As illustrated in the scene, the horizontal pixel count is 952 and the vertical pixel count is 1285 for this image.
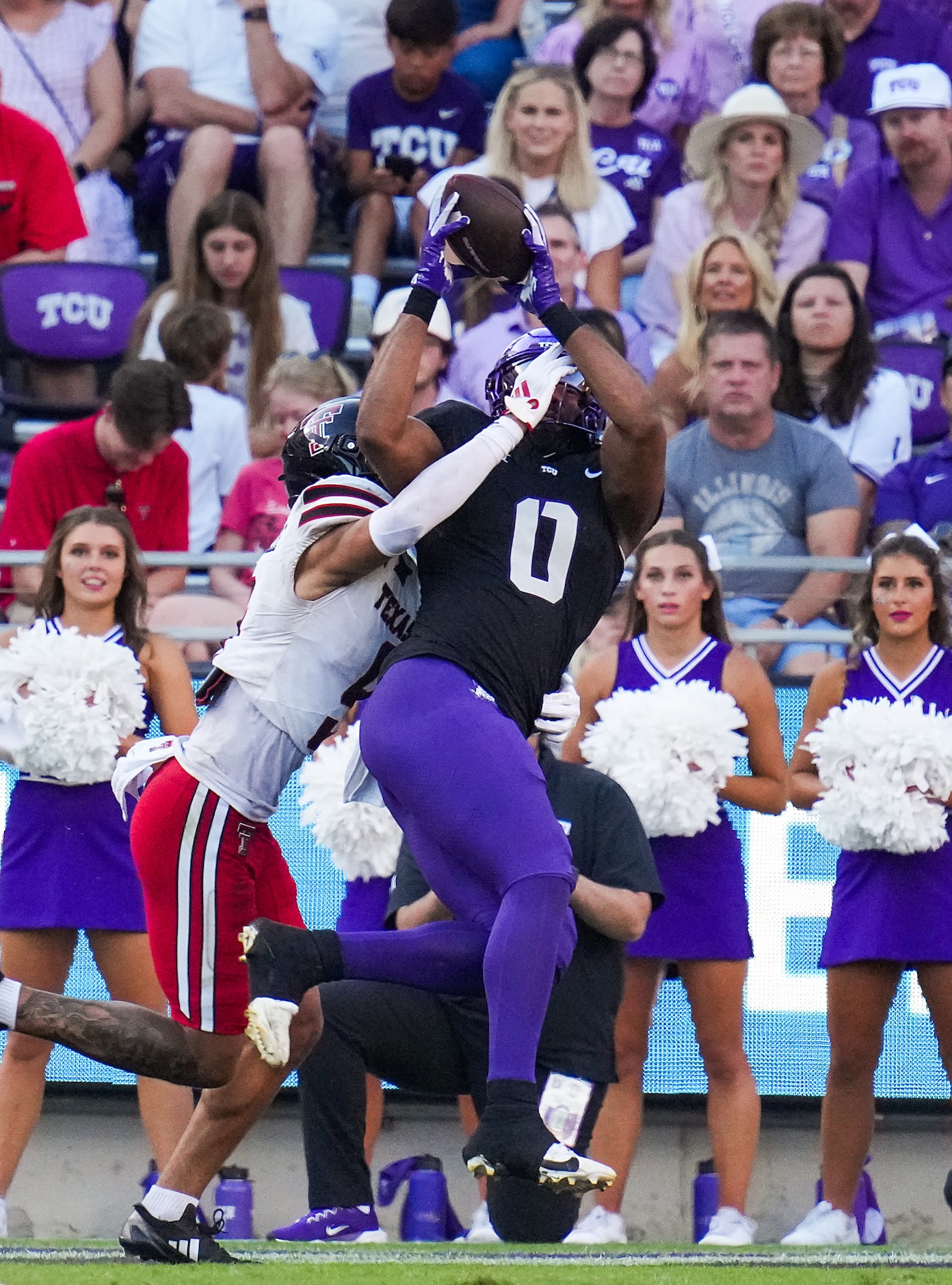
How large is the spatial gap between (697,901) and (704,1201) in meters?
0.99

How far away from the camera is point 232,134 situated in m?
9.14

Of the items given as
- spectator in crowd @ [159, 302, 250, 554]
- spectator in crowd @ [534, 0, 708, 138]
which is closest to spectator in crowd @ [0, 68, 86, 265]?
spectator in crowd @ [159, 302, 250, 554]

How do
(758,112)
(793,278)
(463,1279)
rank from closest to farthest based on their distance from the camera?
(463,1279) < (793,278) < (758,112)

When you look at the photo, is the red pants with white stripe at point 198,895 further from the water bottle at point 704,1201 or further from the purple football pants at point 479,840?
the water bottle at point 704,1201

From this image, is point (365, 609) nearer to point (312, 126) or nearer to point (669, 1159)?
point (669, 1159)

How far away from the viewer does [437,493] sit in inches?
159

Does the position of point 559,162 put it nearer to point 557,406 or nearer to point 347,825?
point 347,825

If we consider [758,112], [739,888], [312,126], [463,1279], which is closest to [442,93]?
[312,126]

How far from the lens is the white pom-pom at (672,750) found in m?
5.96

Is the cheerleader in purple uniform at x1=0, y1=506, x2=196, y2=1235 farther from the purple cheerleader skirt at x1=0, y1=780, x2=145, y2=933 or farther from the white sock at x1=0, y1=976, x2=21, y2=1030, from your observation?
the white sock at x1=0, y1=976, x2=21, y2=1030

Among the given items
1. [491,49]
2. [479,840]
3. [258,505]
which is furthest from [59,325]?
[479,840]

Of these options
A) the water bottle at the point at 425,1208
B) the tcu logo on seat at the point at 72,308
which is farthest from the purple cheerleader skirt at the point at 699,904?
the tcu logo on seat at the point at 72,308

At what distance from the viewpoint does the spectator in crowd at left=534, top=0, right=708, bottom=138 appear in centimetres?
925

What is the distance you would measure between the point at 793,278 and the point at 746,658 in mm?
2003
